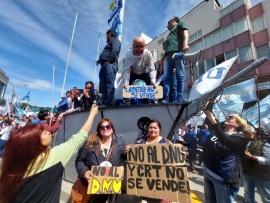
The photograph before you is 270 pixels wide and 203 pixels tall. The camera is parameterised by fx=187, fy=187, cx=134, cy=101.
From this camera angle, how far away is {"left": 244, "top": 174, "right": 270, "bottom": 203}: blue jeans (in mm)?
3429

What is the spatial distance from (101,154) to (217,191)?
5.69 ft

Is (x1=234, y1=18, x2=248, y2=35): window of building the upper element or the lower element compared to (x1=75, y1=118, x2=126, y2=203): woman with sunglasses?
upper

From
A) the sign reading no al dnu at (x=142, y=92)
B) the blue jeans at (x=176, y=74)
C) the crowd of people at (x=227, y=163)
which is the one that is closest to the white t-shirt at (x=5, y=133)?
the sign reading no al dnu at (x=142, y=92)

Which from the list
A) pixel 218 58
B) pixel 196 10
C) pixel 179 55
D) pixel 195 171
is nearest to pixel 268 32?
pixel 218 58

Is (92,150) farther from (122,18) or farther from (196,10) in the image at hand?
(196,10)

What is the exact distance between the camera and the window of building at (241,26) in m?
17.0

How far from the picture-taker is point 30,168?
143 centimetres

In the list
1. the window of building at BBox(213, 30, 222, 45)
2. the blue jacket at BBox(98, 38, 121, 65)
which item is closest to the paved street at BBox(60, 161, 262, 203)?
the blue jacket at BBox(98, 38, 121, 65)

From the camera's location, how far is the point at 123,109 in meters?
3.88

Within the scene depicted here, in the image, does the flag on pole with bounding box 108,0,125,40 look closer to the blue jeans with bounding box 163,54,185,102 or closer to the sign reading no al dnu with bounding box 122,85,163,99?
the blue jeans with bounding box 163,54,185,102

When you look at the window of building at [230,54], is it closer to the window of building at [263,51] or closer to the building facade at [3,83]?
the window of building at [263,51]

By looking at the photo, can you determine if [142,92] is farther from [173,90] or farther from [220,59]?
[220,59]

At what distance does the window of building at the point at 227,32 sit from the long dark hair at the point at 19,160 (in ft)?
66.5

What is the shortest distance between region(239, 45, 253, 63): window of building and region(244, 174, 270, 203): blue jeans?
1552 cm
